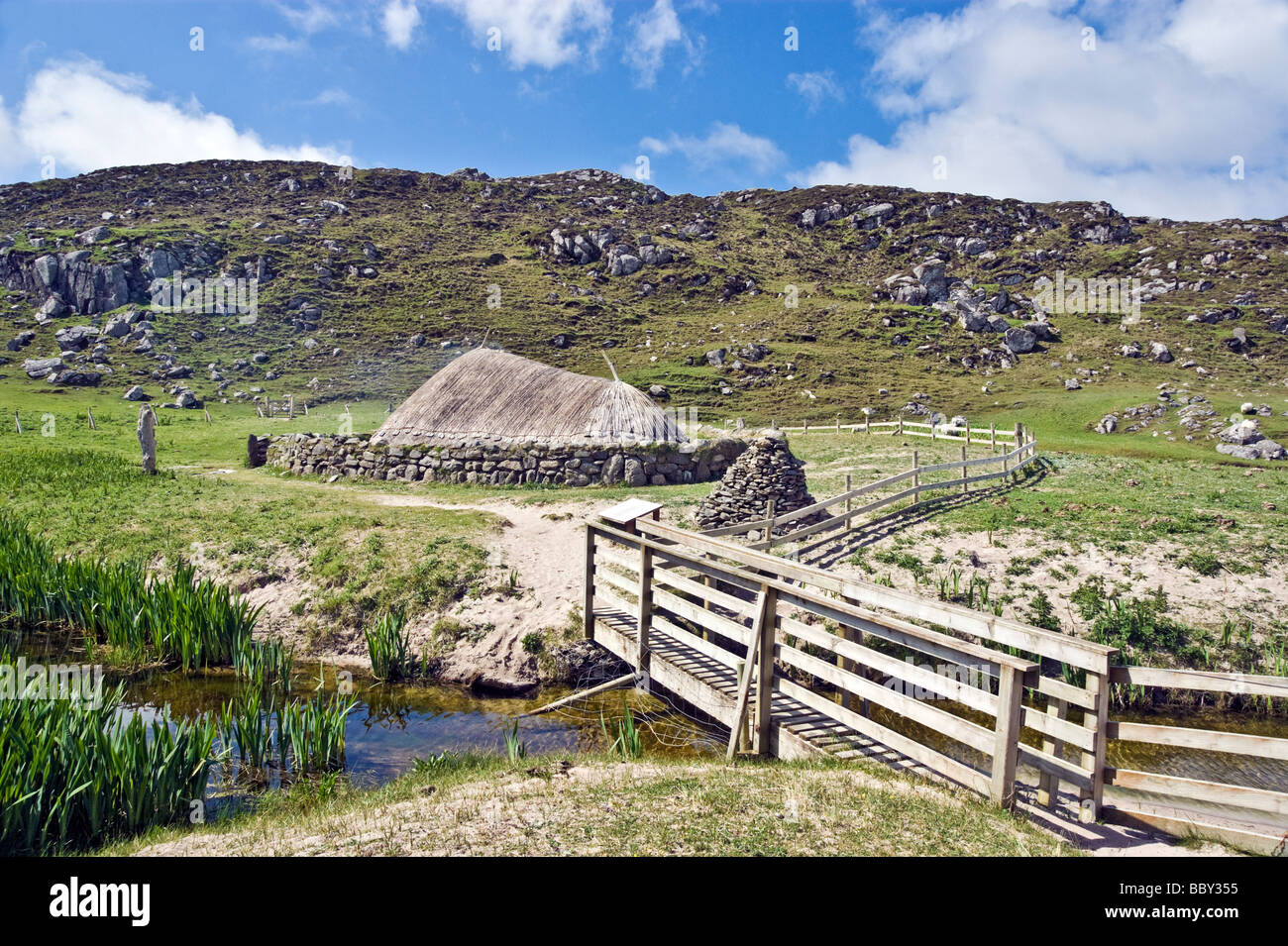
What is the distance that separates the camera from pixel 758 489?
712 inches

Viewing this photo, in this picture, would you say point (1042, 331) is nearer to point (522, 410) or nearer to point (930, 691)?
point (522, 410)

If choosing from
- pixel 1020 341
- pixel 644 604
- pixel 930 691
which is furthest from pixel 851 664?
pixel 1020 341

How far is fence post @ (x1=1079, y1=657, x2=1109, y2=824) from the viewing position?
17.9ft

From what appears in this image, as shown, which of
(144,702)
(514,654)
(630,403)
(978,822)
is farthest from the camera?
(630,403)

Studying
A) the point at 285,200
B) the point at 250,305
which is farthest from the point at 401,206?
the point at 250,305

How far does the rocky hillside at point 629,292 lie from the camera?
64062mm

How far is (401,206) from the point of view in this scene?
127500 millimetres

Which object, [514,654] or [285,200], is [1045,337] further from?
[285,200]

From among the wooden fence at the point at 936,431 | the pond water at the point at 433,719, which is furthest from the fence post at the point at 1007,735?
the wooden fence at the point at 936,431

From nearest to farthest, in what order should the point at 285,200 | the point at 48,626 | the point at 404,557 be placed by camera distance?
the point at 48,626
the point at 404,557
the point at 285,200

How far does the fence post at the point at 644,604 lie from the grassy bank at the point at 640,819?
3283 mm

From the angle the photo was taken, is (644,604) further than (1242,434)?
No

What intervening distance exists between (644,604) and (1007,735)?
18.2 feet
